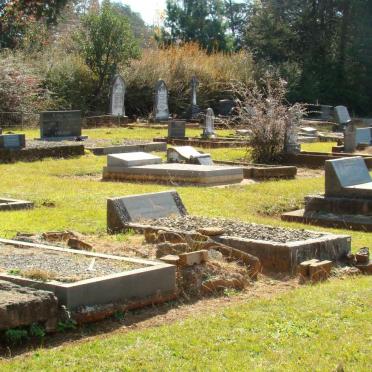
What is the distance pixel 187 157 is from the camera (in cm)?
1889

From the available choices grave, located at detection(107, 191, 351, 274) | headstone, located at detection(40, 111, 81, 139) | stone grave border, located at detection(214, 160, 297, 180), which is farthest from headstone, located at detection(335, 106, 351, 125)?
grave, located at detection(107, 191, 351, 274)

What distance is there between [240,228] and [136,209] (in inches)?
58.1

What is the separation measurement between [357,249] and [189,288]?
3.13 metres

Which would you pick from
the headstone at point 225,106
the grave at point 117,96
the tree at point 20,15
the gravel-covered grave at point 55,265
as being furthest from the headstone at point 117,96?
the gravel-covered grave at point 55,265

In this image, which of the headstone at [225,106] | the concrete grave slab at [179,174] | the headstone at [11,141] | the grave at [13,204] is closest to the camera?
the grave at [13,204]

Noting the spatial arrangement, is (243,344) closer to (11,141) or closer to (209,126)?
(11,141)

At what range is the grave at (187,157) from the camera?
18.6m

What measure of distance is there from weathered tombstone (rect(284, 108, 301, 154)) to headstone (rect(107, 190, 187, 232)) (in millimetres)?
10312

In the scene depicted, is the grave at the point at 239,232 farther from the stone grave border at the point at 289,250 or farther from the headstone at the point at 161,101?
the headstone at the point at 161,101

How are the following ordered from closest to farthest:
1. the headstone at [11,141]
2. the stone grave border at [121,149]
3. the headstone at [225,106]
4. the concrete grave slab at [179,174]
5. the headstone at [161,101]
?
1. the concrete grave slab at [179,174]
2. the headstone at [11,141]
3. the stone grave border at [121,149]
4. the headstone at [161,101]
5. the headstone at [225,106]

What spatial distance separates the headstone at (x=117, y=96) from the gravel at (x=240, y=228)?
86.9 ft

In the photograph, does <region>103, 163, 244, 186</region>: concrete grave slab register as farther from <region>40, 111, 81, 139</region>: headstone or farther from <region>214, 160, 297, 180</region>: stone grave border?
<region>40, 111, 81, 139</region>: headstone

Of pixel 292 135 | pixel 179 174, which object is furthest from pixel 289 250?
pixel 292 135

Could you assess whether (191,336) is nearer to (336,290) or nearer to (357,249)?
(336,290)
